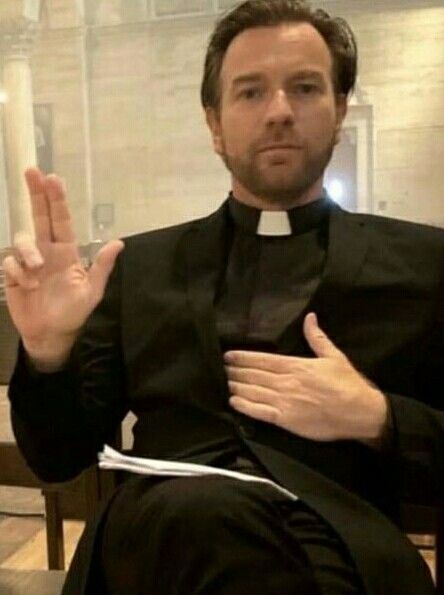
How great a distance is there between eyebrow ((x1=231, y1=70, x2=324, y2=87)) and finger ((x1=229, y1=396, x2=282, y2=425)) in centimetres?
44

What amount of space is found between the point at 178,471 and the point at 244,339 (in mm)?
226

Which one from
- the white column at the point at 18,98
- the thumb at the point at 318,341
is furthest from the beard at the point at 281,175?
the white column at the point at 18,98

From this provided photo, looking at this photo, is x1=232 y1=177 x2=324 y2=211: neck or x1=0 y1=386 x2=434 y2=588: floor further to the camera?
x1=0 y1=386 x2=434 y2=588: floor

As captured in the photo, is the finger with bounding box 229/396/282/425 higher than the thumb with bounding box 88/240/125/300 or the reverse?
the reverse

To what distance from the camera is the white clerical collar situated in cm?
121

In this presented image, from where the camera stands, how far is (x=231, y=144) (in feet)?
3.95

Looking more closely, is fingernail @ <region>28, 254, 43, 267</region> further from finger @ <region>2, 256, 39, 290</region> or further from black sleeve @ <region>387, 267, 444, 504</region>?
black sleeve @ <region>387, 267, 444, 504</region>

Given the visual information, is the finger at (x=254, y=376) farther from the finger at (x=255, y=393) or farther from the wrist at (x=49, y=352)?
the wrist at (x=49, y=352)

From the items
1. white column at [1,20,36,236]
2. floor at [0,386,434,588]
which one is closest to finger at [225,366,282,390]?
floor at [0,386,434,588]

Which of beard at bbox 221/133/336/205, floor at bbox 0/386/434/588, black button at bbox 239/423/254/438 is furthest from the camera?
floor at bbox 0/386/434/588

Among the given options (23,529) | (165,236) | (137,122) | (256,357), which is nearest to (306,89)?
(165,236)

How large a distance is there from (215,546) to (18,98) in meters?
1.97

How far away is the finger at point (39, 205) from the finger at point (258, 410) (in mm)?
299

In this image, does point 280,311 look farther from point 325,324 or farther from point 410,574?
point 410,574
